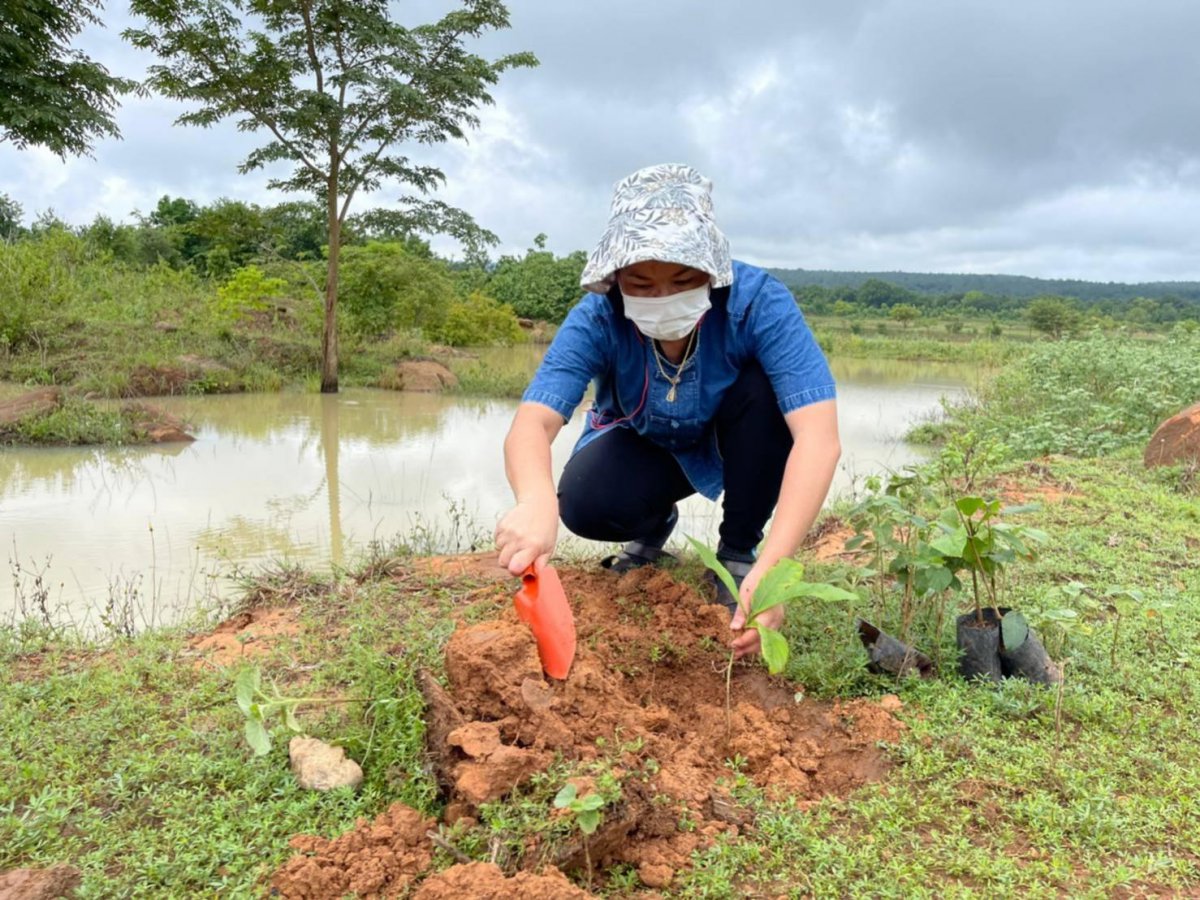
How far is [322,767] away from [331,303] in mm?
8987

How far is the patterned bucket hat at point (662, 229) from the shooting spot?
6.03ft

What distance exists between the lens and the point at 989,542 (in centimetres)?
190

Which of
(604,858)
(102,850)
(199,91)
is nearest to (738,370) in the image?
(604,858)

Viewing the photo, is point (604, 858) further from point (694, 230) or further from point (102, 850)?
point (694, 230)

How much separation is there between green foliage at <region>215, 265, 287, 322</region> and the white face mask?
445 inches

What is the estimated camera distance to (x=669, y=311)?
1.99 meters

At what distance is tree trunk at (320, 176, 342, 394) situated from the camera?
9486 mm

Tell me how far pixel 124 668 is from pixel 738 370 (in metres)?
1.76

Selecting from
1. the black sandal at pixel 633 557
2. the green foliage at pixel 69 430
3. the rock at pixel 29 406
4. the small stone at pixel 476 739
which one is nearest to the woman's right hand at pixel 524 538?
the small stone at pixel 476 739

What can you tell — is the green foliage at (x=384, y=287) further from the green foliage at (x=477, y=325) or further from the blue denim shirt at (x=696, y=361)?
the blue denim shirt at (x=696, y=361)

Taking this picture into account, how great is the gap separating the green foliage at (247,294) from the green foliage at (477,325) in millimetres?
2988

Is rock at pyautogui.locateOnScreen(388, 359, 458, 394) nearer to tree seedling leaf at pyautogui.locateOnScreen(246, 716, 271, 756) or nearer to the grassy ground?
the grassy ground

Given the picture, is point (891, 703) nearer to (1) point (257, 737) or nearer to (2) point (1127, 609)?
(2) point (1127, 609)

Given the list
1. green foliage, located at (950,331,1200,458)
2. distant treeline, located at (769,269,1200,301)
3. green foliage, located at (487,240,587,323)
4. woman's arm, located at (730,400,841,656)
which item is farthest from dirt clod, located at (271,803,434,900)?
distant treeline, located at (769,269,1200,301)
